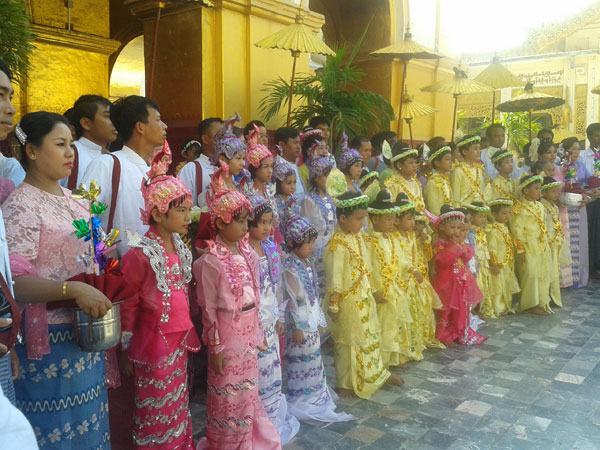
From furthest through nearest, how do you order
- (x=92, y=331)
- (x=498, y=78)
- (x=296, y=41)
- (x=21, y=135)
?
(x=498, y=78), (x=296, y=41), (x=21, y=135), (x=92, y=331)

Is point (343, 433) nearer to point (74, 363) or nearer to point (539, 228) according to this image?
point (74, 363)

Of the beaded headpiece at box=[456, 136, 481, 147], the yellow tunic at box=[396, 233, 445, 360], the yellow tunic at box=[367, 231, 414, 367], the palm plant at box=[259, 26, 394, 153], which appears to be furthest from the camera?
the beaded headpiece at box=[456, 136, 481, 147]

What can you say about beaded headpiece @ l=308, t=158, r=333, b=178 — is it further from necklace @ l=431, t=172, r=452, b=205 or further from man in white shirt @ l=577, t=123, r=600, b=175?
man in white shirt @ l=577, t=123, r=600, b=175

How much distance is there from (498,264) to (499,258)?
0.08 m

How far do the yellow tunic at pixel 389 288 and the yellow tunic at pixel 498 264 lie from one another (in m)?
2.14

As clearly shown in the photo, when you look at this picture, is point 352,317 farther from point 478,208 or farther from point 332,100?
point 332,100

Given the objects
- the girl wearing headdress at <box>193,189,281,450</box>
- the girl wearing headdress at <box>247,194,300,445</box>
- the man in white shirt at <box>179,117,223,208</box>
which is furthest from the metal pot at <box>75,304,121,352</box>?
the man in white shirt at <box>179,117,223,208</box>

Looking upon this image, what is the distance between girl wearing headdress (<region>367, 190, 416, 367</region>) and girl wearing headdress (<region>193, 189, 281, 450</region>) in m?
1.75

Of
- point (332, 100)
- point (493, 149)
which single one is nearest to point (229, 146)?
point (332, 100)

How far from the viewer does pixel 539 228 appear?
6930 millimetres

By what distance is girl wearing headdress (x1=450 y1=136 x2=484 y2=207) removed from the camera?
6.82 m

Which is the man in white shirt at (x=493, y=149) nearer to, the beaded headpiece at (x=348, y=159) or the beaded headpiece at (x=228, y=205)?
the beaded headpiece at (x=348, y=159)

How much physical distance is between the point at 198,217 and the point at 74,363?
1546mm

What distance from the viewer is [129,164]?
3.17 metres
